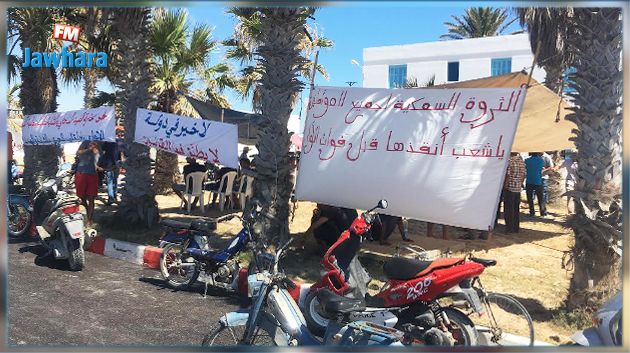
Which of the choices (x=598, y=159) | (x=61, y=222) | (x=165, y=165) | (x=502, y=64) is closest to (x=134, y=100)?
→ (x=61, y=222)

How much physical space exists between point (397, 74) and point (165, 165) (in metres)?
24.3

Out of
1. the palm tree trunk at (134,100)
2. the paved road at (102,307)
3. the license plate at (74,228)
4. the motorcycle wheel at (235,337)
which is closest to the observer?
the motorcycle wheel at (235,337)

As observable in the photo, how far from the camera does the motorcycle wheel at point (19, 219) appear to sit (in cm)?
855

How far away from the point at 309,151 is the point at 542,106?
15.9ft

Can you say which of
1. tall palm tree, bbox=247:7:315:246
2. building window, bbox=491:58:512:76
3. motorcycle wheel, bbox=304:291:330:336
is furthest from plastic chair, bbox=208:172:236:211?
building window, bbox=491:58:512:76

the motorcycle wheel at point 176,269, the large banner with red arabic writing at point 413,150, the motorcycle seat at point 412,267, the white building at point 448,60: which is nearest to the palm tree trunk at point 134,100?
the motorcycle wheel at point 176,269

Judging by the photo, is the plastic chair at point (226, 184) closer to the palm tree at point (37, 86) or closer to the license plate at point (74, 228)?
the palm tree at point (37, 86)

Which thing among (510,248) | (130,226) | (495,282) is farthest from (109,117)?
(510,248)

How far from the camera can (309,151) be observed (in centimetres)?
641

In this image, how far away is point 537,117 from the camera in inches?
364

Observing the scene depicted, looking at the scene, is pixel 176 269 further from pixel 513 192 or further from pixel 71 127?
pixel 513 192

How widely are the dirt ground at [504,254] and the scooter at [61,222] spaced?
45.6 inches

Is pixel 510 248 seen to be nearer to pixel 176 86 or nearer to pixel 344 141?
pixel 344 141
